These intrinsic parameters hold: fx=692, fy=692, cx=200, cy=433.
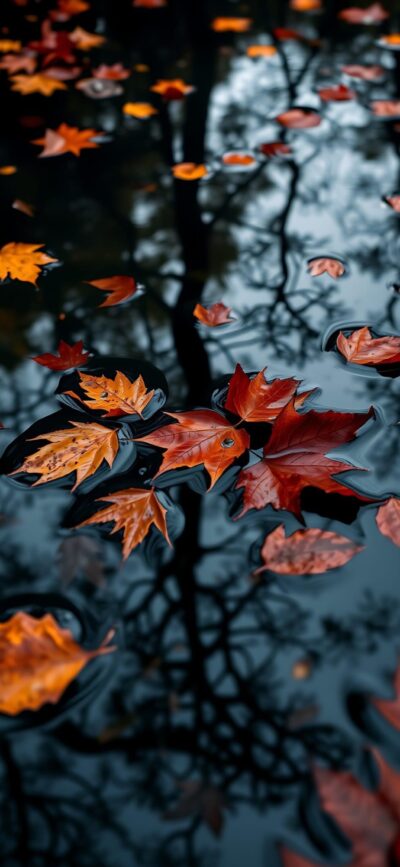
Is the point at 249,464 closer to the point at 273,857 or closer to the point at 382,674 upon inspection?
the point at 382,674

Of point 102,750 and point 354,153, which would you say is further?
point 354,153

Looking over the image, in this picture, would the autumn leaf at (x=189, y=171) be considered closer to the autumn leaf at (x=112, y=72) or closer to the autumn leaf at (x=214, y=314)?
the autumn leaf at (x=214, y=314)

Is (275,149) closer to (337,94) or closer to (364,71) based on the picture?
(337,94)

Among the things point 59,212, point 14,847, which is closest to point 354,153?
point 59,212

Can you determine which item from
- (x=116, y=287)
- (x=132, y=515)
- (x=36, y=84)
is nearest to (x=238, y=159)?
(x=116, y=287)

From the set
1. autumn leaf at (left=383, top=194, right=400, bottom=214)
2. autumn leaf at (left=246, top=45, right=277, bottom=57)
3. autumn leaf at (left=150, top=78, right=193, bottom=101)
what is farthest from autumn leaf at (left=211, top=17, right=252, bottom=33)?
autumn leaf at (left=383, top=194, right=400, bottom=214)

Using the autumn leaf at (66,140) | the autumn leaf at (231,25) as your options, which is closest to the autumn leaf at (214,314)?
the autumn leaf at (66,140)

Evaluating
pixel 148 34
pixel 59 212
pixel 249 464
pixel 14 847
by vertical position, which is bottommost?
pixel 14 847
